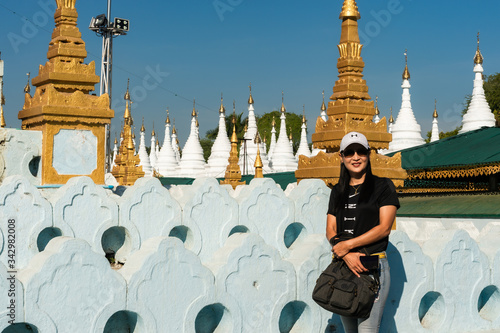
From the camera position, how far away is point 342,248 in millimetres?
4195

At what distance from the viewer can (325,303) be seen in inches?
161

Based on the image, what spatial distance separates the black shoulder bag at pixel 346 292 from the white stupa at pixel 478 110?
1506 cm

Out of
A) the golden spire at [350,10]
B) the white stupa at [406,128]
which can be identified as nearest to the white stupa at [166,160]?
the white stupa at [406,128]

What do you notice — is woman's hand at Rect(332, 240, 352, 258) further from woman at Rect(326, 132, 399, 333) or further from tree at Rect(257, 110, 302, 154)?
tree at Rect(257, 110, 302, 154)

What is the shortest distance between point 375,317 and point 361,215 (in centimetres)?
69

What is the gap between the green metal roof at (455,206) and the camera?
10.8m

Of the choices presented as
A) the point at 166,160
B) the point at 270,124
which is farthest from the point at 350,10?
the point at 270,124

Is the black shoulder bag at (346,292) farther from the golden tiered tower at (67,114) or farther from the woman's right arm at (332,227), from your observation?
the golden tiered tower at (67,114)

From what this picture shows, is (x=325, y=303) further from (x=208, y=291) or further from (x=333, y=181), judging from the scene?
(x=333, y=181)

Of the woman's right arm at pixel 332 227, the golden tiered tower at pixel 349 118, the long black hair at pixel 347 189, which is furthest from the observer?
the golden tiered tower at pixel 349 118

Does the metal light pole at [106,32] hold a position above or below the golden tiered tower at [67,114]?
above

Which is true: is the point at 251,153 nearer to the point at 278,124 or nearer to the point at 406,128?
the point at 406,128

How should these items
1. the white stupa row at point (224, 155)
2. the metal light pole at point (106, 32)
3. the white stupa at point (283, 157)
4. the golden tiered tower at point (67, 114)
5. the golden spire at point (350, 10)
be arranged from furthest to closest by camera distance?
1. the metal light pole at point (106, 32)
2. the white stupa at point (283, 157)
3. the white stupa row at point (224, 155)
4. the golden tiered tower at point (67, 114)
5. the golden spire at point (350, 10)

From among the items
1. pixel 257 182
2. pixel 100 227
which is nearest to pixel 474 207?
pixel 257 182
